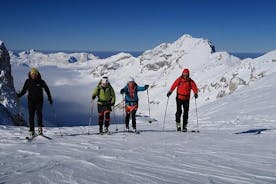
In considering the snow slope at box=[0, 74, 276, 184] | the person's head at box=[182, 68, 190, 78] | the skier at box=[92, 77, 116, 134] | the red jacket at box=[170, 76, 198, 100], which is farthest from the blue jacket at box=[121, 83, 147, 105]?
the snow slope at box=[0, 74, 276, 184]

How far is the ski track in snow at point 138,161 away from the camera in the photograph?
24.4ft

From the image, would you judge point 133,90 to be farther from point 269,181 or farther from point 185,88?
point 269,181

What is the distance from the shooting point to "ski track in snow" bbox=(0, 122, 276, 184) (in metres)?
7.45

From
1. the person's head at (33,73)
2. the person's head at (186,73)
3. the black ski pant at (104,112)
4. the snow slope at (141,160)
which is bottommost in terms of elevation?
the snow slope at (141,160)

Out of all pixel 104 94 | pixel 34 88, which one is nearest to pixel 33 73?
pixel 34 88

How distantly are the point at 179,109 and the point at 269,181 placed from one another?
8.69 meters

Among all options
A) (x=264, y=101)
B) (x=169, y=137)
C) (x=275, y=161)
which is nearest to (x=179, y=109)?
(x=169, y=137)

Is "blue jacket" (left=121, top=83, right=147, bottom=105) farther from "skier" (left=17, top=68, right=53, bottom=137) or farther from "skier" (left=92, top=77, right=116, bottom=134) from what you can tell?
"skier" (left=17, top=68, right=53, bottom=137)

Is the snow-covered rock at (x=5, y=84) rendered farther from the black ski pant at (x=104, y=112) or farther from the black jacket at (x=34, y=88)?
the black jacket at (x=34, y=88)

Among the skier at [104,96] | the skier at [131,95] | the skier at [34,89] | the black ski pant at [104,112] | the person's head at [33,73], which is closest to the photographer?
the person's head at [33,73]

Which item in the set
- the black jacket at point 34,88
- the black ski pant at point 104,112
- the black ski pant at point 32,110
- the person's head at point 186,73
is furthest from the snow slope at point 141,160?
the person's head at point 186,73

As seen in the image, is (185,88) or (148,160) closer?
(148,160)

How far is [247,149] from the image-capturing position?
38.9ft

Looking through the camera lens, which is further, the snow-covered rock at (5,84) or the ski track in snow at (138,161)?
the snow-covered rock at (5,84)
